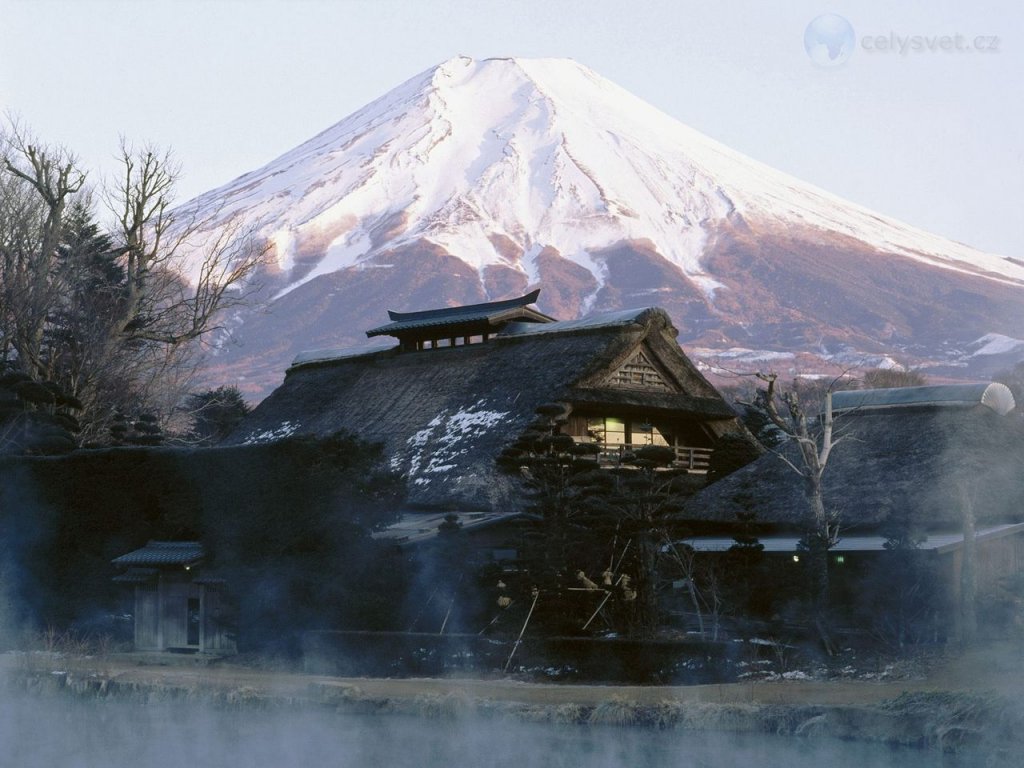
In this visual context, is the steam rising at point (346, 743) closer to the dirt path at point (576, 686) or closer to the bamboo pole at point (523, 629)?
the dirt path at point (576, 686)

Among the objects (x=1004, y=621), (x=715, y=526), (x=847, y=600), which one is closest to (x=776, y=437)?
(x=715, y=526)

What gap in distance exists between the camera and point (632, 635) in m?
20.9

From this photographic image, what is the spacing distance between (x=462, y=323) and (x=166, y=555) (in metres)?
14.7

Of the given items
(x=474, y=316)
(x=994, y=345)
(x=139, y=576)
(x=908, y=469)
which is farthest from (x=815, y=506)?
(x=994, y=345)

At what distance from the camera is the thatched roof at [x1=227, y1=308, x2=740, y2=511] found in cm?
2809

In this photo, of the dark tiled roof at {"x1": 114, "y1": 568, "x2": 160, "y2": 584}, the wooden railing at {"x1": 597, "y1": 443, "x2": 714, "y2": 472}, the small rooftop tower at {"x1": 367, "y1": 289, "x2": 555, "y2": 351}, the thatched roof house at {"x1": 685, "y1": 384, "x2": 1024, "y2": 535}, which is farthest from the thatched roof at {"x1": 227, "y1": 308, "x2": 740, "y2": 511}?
the dark tiled roof at {"x1": 114, "y1": 568, "x2": 160, "y2": 584}

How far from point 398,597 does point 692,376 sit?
1350 centimetres

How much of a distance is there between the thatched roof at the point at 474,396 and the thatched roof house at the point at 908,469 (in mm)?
3944

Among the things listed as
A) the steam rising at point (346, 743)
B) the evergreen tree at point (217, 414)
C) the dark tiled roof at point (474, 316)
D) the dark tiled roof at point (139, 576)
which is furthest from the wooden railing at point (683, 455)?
the evergreen tree at point (217, 414)

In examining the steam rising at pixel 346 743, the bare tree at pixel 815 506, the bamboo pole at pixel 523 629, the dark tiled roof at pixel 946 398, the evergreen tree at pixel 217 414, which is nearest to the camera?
the steam rising at pixel 346 743

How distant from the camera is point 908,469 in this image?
1008 inches

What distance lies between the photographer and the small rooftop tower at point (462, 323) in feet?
119

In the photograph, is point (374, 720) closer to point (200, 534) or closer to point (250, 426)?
point (200, 534)

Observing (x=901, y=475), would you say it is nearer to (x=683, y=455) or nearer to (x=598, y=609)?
(x=598, y=609)
